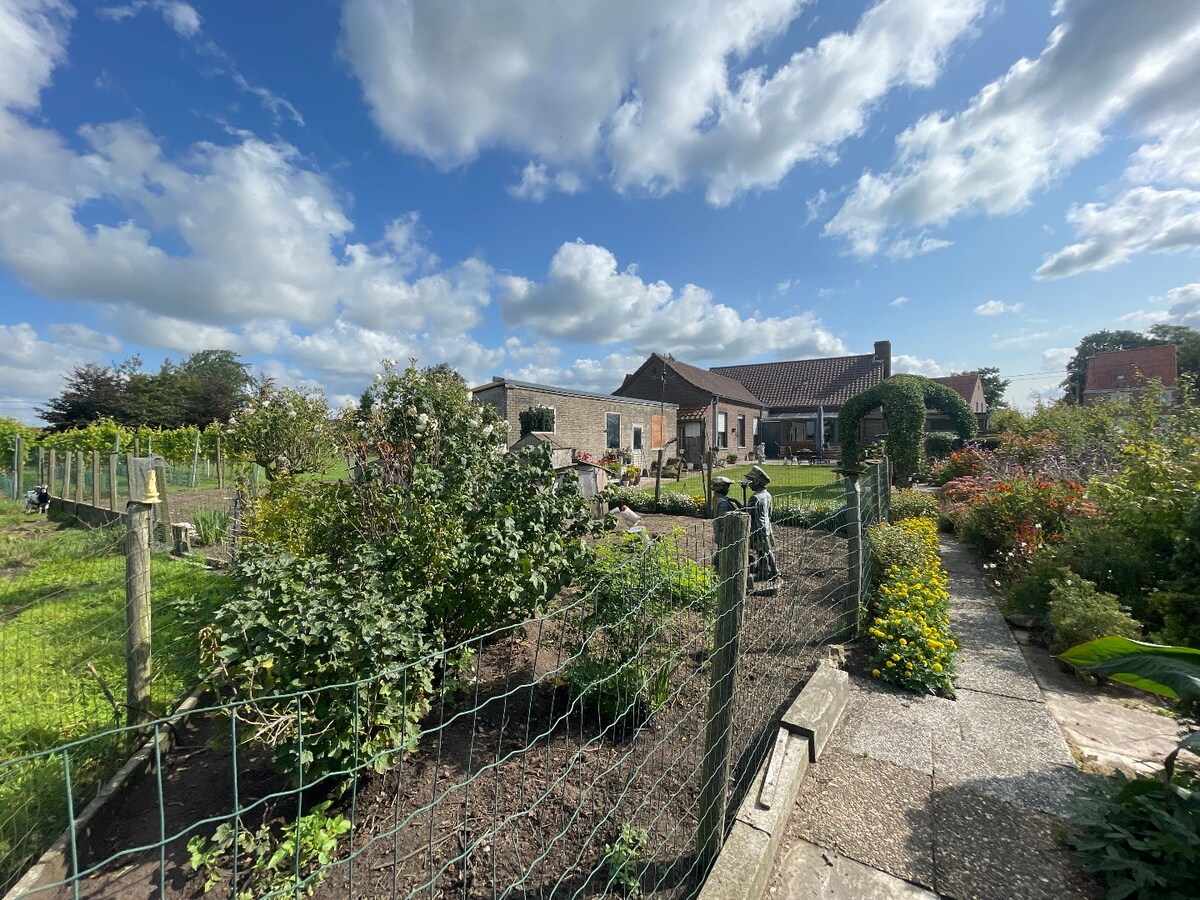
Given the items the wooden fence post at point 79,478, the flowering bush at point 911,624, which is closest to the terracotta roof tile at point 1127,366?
the flowering bush at point 911,624

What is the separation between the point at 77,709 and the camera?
131 inches

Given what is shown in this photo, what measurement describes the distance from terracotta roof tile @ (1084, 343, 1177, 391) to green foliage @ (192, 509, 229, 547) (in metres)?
46.6

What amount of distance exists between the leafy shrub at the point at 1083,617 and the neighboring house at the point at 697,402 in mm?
18483

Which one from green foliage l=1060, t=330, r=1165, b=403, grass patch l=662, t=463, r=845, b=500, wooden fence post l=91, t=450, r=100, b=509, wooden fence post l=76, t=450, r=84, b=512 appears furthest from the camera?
green foliage l=1060, t=330, r=1165, b=403

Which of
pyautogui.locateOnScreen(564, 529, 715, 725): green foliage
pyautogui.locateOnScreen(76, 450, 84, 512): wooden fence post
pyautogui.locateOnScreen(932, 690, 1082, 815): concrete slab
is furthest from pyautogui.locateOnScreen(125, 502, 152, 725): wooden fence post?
pyautogui.locateOnScreen(76, 450, 84, 512): wooden fence post

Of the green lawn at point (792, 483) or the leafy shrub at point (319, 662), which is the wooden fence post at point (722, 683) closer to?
the leafy shrub at point (319, 662)

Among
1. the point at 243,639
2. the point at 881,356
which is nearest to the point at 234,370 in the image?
the point at 881,356

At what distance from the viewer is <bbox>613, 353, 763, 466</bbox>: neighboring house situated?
80.1 ft

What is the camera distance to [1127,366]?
3531 cm

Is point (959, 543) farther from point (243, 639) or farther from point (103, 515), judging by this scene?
point (103, 515)

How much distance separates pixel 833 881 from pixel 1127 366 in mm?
49784

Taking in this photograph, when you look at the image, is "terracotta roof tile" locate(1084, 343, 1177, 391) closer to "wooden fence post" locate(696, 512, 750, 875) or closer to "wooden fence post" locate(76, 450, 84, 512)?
"wooden fence post" locate(696, 512, 750, 875)

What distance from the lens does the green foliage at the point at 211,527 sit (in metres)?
7.35

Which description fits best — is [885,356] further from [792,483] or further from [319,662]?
[319,662]
